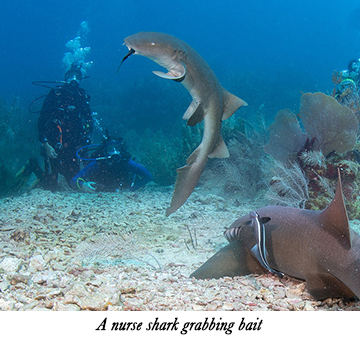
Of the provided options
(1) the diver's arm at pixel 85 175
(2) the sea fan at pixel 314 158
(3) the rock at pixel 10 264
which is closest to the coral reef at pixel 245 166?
(2) the sea fan at pixel 314 158

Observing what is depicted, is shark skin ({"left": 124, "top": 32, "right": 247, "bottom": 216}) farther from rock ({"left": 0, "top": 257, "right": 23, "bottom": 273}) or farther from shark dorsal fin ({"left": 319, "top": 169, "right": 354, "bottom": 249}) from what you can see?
rock ({"left": 0, "top": 257, "right": 23, "bottom": 273})

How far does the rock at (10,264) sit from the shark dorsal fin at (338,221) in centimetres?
309

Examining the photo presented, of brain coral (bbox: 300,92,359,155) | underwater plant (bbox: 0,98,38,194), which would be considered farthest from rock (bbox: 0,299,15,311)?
underwater plant (bbox: 0,98,38,194)

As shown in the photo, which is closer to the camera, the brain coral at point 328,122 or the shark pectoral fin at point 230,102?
the shark pectoral fin at point 230,102

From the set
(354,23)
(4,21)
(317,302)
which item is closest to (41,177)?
(317,302)

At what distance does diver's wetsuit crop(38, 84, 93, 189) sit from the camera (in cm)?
832

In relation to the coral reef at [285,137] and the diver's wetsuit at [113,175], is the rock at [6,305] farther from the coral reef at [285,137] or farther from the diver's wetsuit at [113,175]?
the diver's wetsuit at [113,175]

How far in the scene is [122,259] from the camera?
11.9ft

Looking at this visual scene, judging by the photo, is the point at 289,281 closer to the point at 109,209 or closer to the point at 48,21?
the point at 109,209

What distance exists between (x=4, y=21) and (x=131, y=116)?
286ft

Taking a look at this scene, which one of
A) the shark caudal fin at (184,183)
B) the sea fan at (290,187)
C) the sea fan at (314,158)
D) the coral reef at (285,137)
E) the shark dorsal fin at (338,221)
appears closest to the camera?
the shark dorsal fin at (338,221)

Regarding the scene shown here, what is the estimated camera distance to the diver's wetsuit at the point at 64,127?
8.32 meters

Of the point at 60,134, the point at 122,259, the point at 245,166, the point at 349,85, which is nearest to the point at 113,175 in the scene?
the point at 60,134

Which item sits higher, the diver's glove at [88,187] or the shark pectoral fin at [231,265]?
the shark pectoral fin at [231,265]
